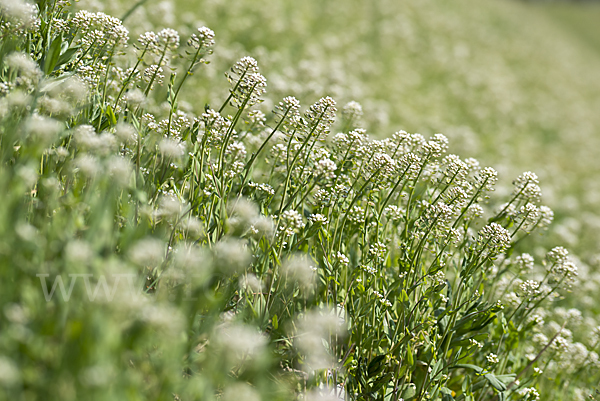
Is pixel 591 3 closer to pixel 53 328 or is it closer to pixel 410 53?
pixel 410 53

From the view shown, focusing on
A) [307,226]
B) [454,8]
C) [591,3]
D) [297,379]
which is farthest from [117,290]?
[591,3]

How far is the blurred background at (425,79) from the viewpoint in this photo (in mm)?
6520

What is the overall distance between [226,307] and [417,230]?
4.02 ft

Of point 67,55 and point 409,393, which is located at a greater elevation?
point 67,55

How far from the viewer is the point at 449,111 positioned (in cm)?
1077

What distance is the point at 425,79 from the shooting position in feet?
38.8

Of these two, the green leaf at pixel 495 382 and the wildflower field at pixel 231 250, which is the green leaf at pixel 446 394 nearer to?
the wildflower field at pixel 231 250

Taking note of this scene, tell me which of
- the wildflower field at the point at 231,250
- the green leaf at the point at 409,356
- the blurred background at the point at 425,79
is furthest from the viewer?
the blurred background at the point at 425,79

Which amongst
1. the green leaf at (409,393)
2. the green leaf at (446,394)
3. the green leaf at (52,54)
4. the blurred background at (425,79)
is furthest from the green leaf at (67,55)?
the green leaf at (446,394)

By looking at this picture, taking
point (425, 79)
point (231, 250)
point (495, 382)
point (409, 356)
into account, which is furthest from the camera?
point (425, 79)

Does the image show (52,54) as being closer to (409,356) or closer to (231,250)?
(231,250)

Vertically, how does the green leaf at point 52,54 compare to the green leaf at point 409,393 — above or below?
above

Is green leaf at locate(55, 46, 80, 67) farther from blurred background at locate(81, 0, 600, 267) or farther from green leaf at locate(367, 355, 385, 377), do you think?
green leaf at locate(367, 355, 385, 377)

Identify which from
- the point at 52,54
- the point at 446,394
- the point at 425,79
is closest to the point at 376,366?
the point at 446,394
